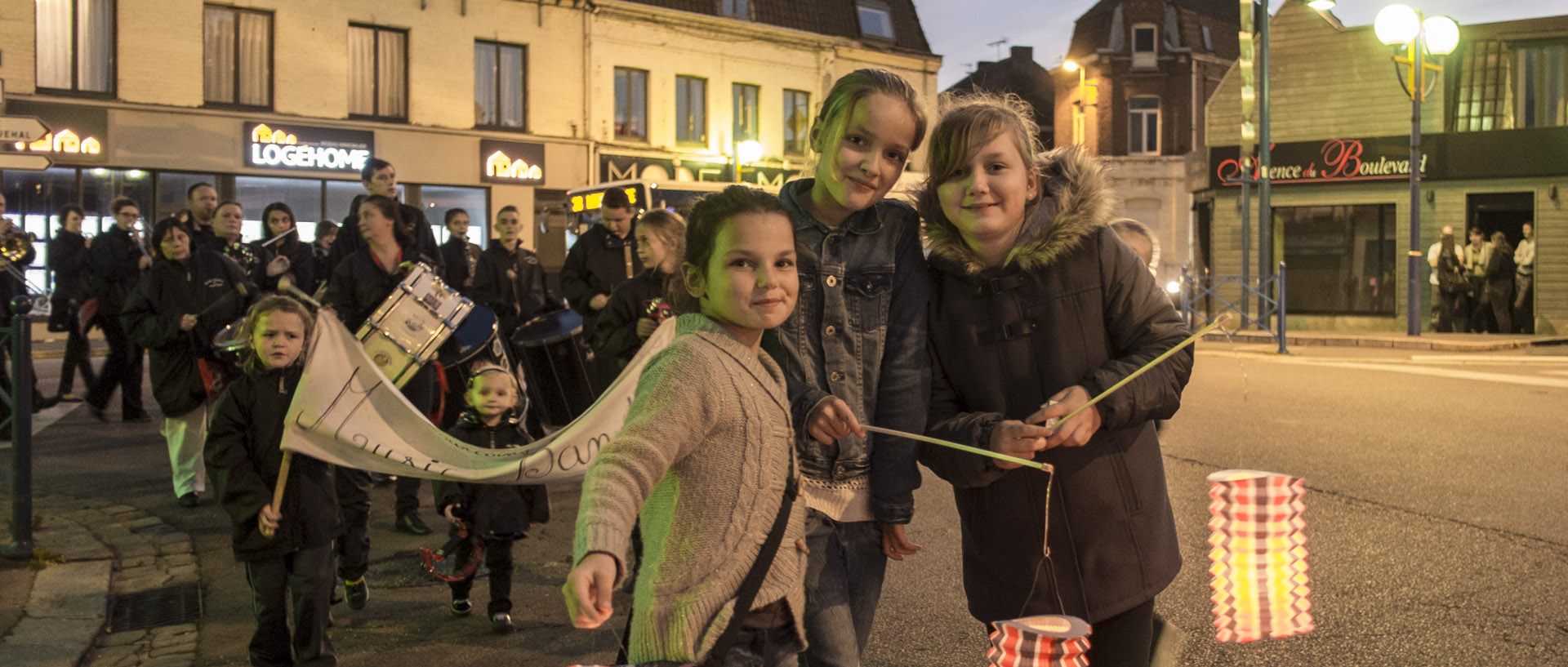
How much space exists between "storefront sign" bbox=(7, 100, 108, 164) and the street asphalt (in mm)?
13130

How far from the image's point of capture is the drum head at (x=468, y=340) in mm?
7141

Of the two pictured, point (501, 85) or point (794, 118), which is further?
point (794, 118)

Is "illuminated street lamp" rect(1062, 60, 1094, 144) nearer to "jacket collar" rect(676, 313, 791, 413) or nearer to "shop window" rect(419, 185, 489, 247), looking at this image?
"shop window" rect(419, 185, 489, 247)

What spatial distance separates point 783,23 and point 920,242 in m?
28.8

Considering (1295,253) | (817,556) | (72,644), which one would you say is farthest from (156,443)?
(1295,253)

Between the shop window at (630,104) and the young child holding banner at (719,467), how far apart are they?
2652 centimetres

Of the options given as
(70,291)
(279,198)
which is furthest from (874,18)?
(70,291)

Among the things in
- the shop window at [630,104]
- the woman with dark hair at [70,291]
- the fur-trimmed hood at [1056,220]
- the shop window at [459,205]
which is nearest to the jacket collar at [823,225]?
the fur-trimmed hood at [1056,220]

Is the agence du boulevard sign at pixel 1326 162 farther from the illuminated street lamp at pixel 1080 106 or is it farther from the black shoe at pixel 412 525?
the black shoe at pixel 412 525

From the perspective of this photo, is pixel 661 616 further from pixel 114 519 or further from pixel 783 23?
pixel 783 23

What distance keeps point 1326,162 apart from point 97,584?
90.9ft

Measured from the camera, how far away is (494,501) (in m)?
5.32

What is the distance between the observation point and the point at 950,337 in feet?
9.09

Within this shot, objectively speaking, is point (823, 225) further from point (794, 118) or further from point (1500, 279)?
point (794, 118)
